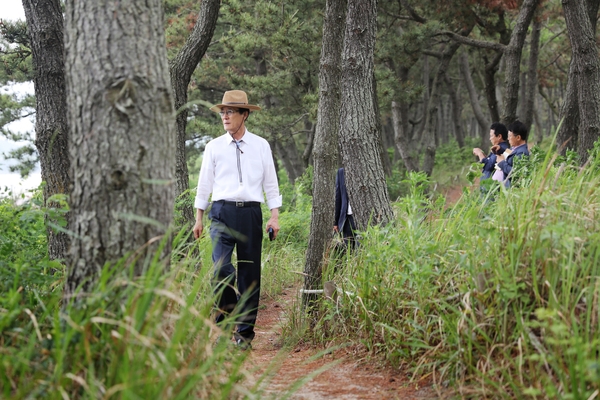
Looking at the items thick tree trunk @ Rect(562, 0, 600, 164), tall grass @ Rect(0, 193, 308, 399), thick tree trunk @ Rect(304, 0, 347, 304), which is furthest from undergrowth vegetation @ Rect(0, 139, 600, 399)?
thick tree trunk @ Rect(562, 0, 600, 164)

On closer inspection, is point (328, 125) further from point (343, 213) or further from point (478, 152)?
point (478, 152)

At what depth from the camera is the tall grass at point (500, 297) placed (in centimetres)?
328

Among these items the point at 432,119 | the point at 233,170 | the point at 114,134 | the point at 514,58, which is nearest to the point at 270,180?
the point at 233,170

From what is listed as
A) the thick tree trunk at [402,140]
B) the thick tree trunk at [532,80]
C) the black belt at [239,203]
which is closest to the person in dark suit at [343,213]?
the black belt at [239,203]

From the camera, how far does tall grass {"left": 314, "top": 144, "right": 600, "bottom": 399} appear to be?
10.7 ft

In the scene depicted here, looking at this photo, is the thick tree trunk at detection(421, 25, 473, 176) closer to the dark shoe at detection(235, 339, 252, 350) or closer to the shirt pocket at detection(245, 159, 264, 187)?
the shirt pocket at detection(245, 159, 264, 187)

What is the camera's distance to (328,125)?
22.5 feet

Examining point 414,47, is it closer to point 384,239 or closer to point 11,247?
point 384,239

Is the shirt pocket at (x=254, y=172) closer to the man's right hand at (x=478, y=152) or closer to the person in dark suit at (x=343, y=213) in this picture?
the person in dark suit at (x=343, y=213)

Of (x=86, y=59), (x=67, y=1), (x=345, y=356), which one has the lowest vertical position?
(x=345, y=356)

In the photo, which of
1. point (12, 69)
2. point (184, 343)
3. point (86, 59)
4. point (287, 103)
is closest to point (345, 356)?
point (184, 343)

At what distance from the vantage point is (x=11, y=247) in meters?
4.07

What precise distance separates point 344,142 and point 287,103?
13.2m

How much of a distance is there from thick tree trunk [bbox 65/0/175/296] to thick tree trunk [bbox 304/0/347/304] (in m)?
3.68
